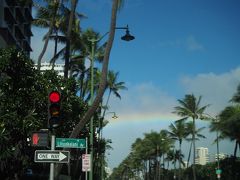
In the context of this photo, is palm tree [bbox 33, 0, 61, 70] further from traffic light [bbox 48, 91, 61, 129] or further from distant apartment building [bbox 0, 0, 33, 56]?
traffic light [bbox 48, 91, 61, 129]

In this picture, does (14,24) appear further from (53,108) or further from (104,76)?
(53,108)

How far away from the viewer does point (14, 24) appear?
71.4m

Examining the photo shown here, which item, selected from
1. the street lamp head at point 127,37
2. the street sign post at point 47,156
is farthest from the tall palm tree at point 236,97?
the street sign post at point 47,156

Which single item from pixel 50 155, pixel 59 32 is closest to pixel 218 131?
pixel 59 32

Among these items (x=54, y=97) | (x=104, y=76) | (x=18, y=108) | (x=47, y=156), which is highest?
(x=104, y=76)

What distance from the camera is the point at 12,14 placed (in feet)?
226

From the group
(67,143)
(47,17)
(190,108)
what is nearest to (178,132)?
(190,108)

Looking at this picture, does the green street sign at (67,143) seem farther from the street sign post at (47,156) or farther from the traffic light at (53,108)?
the traffic light at (53,108)

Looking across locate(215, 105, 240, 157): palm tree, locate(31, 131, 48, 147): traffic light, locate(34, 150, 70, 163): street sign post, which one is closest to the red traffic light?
locate(31, 131, 48, 147): traffic light

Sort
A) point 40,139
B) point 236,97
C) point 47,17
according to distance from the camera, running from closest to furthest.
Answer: point 40,139 → point 47,17 → point 236,97

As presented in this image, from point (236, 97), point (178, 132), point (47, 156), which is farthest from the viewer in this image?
point (178, 132)

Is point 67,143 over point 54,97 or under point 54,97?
under

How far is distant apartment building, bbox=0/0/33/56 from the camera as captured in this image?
206ft

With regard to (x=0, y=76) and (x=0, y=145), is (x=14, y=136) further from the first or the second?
(x=0, y=76)
